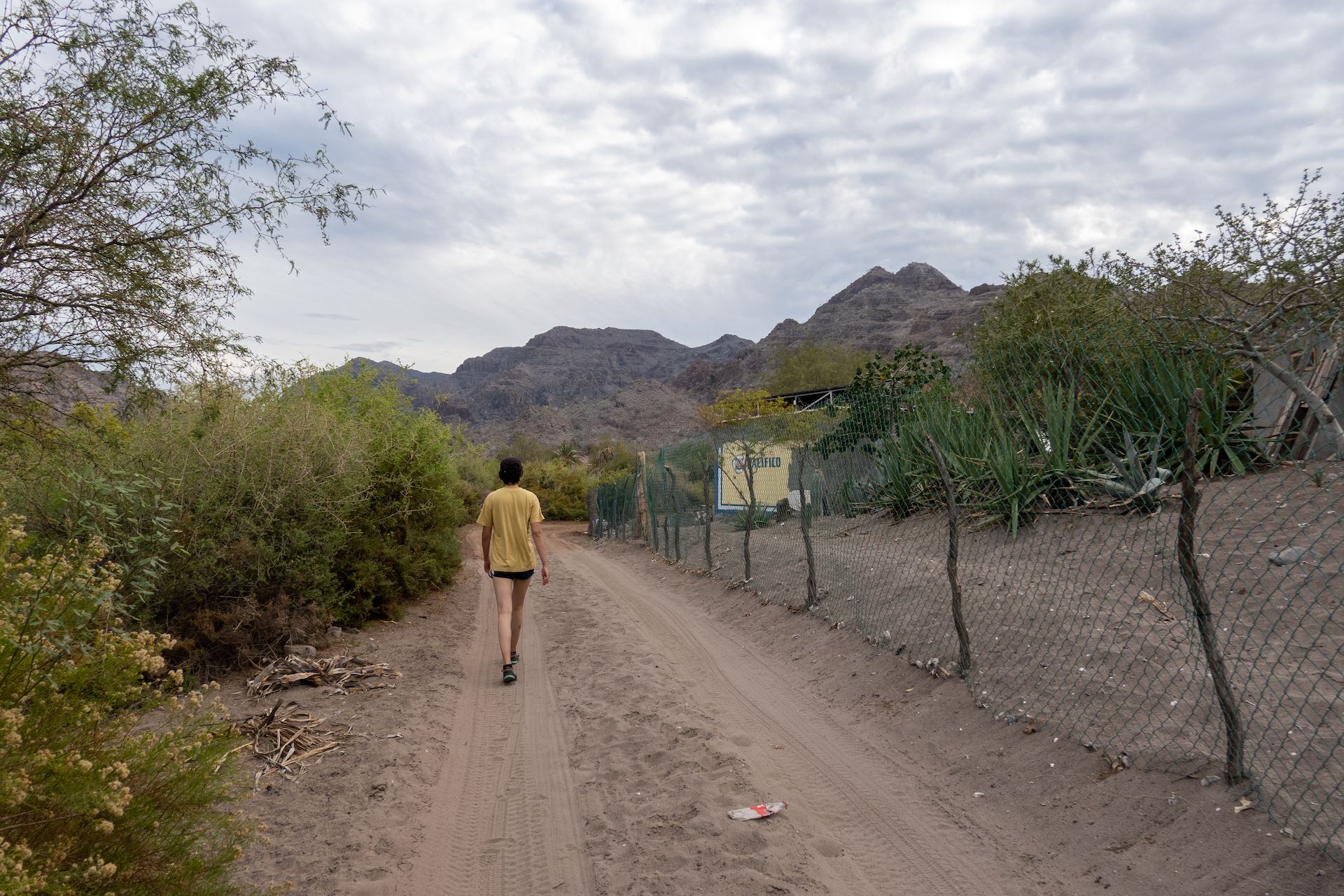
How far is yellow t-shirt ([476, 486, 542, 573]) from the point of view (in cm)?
633

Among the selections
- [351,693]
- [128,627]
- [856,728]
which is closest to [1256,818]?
[856,728]

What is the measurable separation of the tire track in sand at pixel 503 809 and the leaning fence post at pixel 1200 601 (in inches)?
108

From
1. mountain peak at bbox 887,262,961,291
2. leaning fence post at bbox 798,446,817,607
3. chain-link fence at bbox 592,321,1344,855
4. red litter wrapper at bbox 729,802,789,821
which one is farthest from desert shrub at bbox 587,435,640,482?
mountain peak at bbox 887,262,961,291

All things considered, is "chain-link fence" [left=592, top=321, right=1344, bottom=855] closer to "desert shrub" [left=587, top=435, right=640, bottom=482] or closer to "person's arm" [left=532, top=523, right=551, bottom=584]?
"person's arm" [left=532, top=523, right=551, bottom=584]

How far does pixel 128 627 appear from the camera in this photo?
5203 millimetres

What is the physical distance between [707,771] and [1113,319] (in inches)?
135

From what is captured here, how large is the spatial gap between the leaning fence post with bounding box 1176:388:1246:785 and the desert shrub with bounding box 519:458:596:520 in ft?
103

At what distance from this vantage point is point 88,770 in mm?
2047

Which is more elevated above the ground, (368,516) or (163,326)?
(163,326)

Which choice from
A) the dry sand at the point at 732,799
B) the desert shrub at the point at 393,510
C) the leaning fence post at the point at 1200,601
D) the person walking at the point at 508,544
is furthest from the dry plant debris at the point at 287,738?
the leaning fence post at the point at 1200,601

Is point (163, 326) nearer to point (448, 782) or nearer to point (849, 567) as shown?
point (448, 782)

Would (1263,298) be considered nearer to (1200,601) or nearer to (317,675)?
(1200,601)

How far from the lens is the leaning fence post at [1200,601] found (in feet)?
10.2

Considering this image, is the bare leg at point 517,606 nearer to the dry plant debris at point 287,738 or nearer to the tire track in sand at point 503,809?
the tire track in sand at point 503,809
